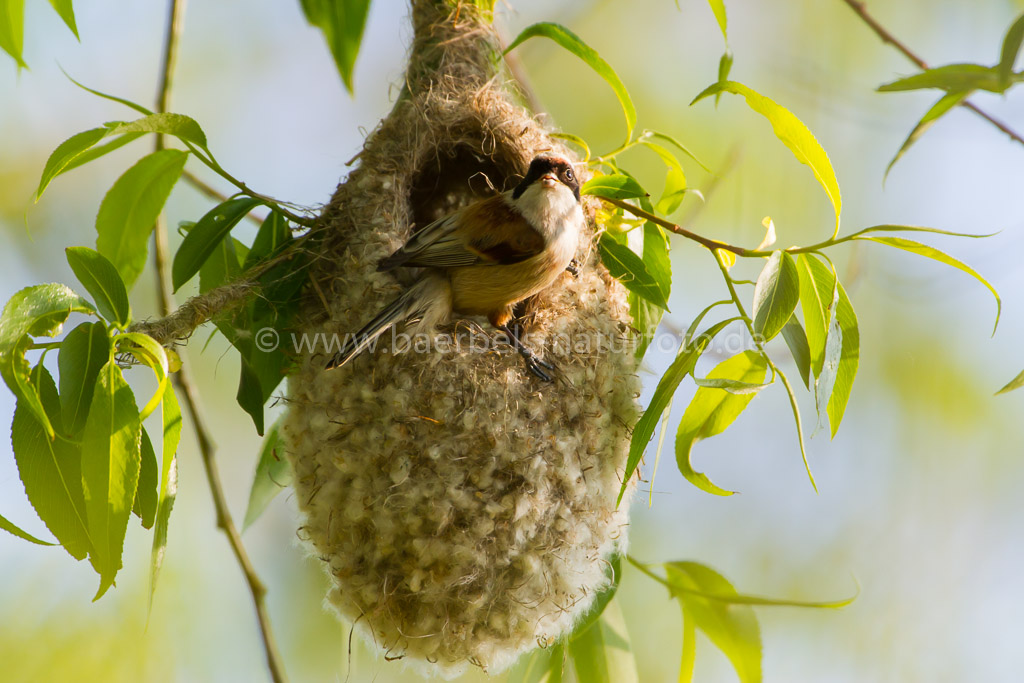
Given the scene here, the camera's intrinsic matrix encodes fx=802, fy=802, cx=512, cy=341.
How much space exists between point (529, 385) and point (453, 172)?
2.76ft

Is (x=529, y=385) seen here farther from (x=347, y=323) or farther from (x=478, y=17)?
(x=478, y=17)

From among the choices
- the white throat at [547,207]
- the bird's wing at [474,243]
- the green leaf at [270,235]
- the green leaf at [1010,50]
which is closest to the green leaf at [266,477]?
the green leaf at [270,235]

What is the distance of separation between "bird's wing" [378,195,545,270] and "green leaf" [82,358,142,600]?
0.62 meters

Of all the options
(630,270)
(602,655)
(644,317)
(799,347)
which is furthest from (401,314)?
(602,655)

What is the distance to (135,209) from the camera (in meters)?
1.79

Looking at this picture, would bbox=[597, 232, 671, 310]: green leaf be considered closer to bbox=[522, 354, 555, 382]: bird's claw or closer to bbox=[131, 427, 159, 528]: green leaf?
bbox=[522, 354, 555, 382]: bird's claw

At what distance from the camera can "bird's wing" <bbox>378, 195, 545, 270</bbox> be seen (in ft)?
5.61

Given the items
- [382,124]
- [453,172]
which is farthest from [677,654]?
[382,124]

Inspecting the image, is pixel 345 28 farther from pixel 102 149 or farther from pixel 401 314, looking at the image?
pixel 401 314

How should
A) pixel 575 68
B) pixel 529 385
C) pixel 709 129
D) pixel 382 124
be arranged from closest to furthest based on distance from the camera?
pixel 529 385
pixel 382 124
pixel 709 129
pixel 575 68

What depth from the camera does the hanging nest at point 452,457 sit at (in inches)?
61.0

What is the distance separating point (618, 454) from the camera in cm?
176

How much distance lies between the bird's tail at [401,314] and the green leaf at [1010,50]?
1.08 meters

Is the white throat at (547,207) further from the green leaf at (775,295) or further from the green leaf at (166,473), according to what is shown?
the green leaf at (166,473)
